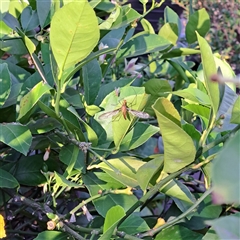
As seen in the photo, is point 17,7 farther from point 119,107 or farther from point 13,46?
point 119,107

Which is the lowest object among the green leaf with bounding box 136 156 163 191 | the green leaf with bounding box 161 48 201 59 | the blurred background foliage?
the blurred background foliage

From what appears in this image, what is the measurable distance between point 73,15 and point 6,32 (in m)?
0.31

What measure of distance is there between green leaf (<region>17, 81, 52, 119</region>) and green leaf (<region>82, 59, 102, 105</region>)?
0.09 meters

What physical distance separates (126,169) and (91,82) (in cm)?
15

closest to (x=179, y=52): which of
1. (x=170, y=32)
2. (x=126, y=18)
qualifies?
(x=170, y=32)

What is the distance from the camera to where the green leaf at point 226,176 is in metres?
0.16

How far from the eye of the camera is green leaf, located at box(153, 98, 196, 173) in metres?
0.35

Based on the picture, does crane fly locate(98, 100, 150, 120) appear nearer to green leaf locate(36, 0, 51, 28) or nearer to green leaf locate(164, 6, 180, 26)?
green leaf locate(36, 0, 51, 28)

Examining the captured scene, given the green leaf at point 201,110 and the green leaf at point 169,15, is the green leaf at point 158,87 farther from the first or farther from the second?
the green leaf at point 169,15

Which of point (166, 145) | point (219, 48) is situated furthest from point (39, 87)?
point (219, 48)

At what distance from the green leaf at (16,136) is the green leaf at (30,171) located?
0.53 feet

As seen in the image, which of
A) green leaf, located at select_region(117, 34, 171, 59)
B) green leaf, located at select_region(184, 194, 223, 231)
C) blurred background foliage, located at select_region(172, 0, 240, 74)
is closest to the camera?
green leaf, located at select_region(184, 194, 223, 231)

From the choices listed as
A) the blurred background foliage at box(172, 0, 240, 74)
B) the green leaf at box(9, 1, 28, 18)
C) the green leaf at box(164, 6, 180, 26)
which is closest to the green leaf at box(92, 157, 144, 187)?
the green leaf at box(9, 1, 28, 18)

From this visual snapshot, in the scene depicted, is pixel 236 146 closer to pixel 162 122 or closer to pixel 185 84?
pixel 162 122
